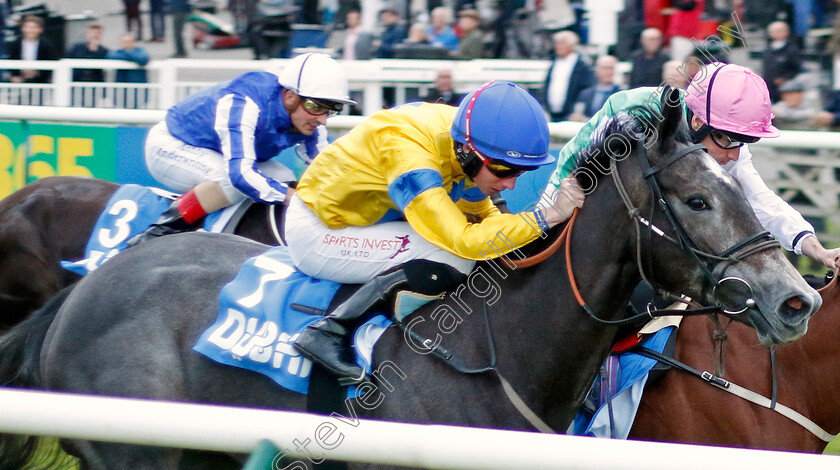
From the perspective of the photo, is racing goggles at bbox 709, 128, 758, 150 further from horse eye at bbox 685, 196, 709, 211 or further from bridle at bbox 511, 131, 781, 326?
horse eye at bbox 685, 196, 709, 211

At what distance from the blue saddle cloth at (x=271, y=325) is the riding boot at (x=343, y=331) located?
5 centimetres

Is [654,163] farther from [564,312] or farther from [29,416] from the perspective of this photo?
[29,416]

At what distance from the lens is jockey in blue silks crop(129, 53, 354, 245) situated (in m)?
4.54

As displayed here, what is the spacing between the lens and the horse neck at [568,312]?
2674 millimetres

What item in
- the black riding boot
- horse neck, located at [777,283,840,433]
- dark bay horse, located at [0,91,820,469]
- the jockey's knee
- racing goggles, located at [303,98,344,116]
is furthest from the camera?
racing goggles, located at [303,98,344,116]

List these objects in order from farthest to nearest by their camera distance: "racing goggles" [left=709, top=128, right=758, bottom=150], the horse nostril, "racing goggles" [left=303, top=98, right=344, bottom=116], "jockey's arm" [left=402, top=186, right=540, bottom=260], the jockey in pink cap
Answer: "racing goggles" [left=303, top=98, right=344, bottom=116] < "racing goggles" [left=709, top=128, right=758, bottom=150] < the jockey in pink cap < "jockey's arm" [left=402, top=186, right=540, bottom=260] < the horse nostril

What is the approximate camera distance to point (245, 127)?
4.70 meters

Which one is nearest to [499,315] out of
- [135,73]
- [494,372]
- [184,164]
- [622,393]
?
[494,372]

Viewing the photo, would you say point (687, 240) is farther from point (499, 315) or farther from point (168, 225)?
point (168, 225)

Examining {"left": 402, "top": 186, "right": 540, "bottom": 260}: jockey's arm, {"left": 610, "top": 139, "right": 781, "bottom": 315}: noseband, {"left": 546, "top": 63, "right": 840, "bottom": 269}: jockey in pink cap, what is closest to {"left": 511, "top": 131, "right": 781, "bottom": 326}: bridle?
{"left": 610, "top": 139, "right": 781, "bottom": 315}: noseband

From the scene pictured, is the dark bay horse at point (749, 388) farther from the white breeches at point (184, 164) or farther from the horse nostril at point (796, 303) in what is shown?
the white breeches at point (184, 164)

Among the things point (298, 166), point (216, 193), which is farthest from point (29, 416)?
point (298, 166)

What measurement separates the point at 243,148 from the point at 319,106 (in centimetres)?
42

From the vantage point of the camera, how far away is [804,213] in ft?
18.8
